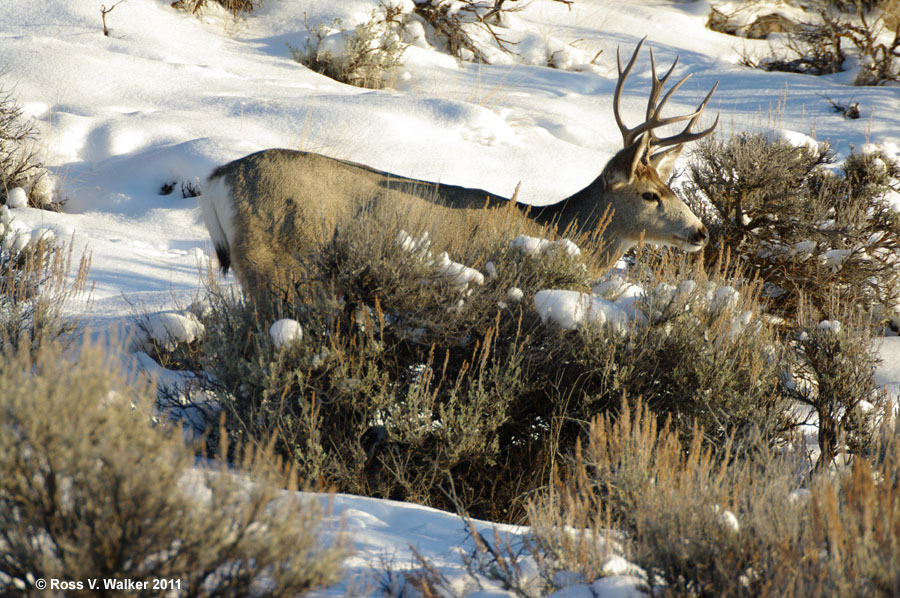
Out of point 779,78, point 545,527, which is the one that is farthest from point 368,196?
point 779,78

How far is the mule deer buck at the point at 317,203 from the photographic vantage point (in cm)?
460

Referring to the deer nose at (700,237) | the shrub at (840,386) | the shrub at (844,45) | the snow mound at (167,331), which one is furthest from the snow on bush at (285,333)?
the shrub at (844,45)

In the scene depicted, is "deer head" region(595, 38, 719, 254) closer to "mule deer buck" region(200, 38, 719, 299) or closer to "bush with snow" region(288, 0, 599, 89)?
"mule deer buck" region(200, 38, 719, 299)

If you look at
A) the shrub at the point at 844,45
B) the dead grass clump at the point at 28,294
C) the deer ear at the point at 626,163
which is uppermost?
the shrub at the point at 844,45

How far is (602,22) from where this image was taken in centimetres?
1545

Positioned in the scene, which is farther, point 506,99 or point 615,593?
point 506,99

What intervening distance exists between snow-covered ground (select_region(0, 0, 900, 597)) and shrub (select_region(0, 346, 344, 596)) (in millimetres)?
2827

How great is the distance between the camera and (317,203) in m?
4.75

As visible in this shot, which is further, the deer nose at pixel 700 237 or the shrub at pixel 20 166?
the shrub at pixel 20 166

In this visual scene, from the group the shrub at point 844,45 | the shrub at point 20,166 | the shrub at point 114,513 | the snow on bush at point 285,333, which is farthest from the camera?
the shrub at point 844,45

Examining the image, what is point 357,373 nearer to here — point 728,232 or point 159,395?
point 159,395

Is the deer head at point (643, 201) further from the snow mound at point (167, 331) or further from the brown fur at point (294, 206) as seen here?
the snow mound at point (167, 331)

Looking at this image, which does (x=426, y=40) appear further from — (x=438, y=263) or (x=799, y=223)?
(x=438, y=263)

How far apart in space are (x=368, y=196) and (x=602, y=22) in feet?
39.7
